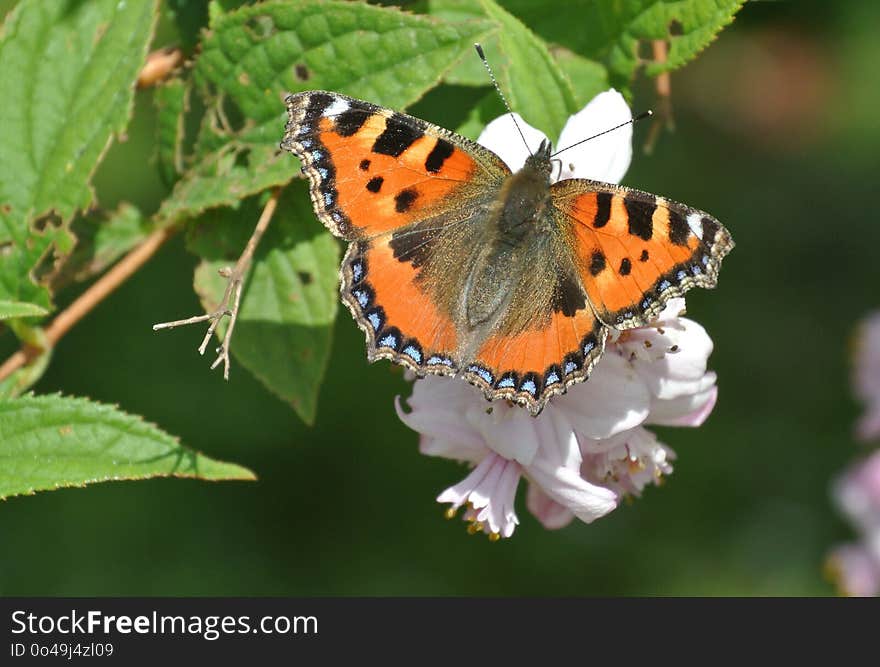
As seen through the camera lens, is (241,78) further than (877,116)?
No

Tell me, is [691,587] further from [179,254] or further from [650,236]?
[650,236]

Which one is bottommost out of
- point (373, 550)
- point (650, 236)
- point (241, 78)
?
point (373, 550)

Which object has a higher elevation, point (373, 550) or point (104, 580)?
point (104, 580)

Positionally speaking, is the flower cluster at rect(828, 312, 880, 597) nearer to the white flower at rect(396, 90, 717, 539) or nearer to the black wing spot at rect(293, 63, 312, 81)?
the white flower at rect(396, 90, 717, 539)

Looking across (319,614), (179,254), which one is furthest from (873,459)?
(179,254)

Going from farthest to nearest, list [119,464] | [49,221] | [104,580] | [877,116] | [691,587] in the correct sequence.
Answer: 1. [877,116]
2. [691,587]
3. [104,580]
4. [49,221]
5. [119,464]

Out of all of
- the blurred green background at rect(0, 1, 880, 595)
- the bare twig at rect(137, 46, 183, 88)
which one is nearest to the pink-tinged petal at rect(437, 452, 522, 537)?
the bare twig at rect(137, 46, 183, 88)

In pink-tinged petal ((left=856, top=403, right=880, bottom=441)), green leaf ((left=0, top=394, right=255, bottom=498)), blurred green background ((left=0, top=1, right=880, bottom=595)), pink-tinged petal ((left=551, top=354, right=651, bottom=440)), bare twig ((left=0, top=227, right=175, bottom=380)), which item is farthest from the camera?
blurred green background ((left=0, top=1, right=880, bottom=595))

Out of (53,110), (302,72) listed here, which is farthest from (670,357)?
(53,110)
